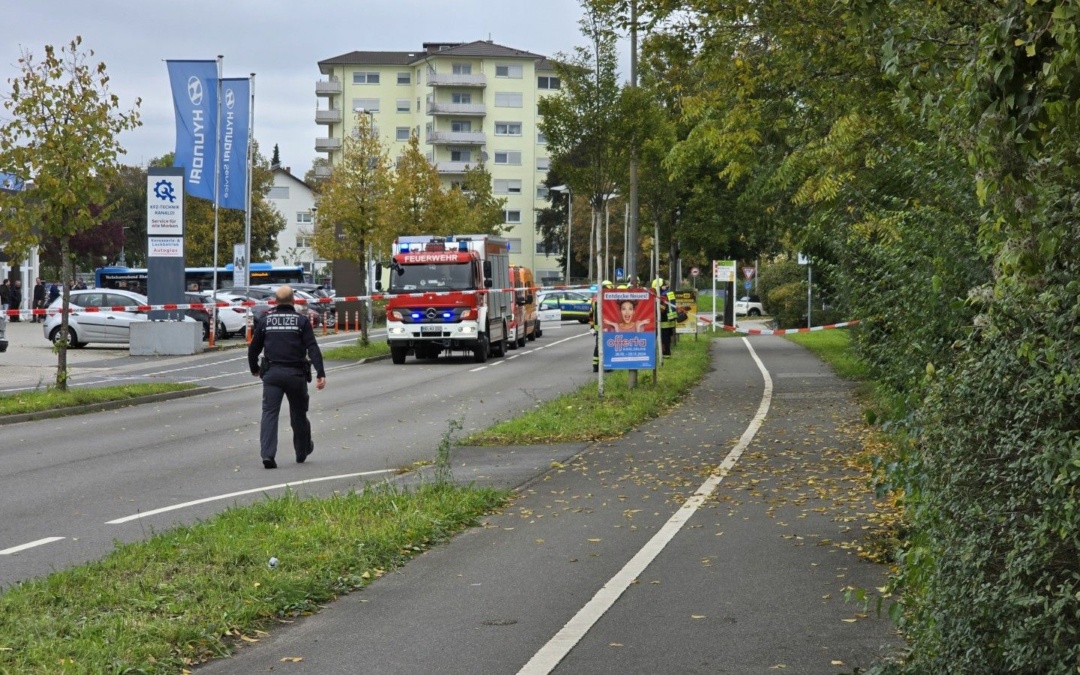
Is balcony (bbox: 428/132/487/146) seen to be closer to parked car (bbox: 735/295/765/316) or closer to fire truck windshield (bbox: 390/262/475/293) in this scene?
parked car (bbox: 735/295/765/316)

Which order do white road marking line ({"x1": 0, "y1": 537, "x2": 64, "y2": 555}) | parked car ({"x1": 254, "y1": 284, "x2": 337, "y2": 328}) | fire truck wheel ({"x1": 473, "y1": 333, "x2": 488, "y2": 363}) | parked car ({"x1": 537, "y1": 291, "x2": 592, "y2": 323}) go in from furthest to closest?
parked car ({"x1": 537, "y1": 291, "x2": 592, "y2": 323})
parked car ({"x1": 254, "y1": 284, "x2": 337, "y2": 328})
fire truck wheel ({"x1": 473, "y1": 333, "x2": 488, "y2": 363})
white road marking line ({"x1": 0, "y1": 537, "x2": 64, "y2": 555})

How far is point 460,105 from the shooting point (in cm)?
12188

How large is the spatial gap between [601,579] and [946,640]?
3.63 m

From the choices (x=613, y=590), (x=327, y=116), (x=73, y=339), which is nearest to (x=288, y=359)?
(x=613, y=590)

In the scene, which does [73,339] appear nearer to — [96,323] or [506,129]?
[96,323]

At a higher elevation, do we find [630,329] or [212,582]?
[630,329]

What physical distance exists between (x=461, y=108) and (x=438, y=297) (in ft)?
295

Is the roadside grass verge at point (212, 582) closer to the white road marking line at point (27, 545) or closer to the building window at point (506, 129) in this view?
the white road marking line at point (27, 545)

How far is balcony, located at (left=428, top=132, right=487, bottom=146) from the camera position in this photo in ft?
399

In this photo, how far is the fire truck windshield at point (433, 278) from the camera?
3442cm

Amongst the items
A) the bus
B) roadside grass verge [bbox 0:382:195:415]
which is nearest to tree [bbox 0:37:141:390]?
roadside grass verge [bbox 0:382:195:415]

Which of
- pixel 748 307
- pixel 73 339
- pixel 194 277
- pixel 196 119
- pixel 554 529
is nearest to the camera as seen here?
pixel 554 529

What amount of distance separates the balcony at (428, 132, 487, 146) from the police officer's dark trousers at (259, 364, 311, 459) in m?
108

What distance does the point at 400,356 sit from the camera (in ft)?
115
